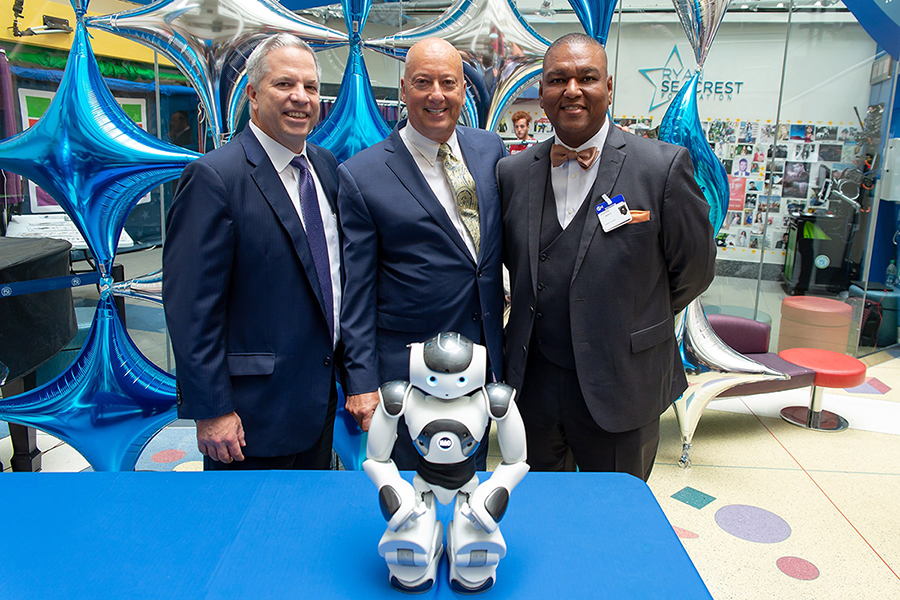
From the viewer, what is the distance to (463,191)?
1.65 meters

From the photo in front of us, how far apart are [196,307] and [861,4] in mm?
4776

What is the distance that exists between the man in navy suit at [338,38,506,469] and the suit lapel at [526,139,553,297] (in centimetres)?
12

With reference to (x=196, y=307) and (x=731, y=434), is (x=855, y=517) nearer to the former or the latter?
(x=731, y=434)

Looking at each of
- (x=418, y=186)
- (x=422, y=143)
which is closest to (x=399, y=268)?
(x=418, y=186)

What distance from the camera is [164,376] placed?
2.26 meters

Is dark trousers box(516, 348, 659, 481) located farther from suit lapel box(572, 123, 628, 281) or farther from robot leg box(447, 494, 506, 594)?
robot leg box(447, 494, 506, 594)

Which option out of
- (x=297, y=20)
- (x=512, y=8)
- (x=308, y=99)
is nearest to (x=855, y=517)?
Answer: (x=512, y=8)

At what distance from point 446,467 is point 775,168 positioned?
458 cm

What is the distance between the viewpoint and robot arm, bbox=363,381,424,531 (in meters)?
Answer: 1.04

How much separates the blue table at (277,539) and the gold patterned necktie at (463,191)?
650 millimetres

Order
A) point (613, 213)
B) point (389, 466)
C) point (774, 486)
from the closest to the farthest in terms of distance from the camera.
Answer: point (389, 466), point (613, 213), point (774, 486)

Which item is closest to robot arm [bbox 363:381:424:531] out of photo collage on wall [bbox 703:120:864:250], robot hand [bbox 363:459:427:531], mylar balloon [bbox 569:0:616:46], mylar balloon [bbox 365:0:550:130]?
robot hand [bbox 363:459:427:531]

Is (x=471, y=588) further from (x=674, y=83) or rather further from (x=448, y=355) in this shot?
(x=674, y=83)

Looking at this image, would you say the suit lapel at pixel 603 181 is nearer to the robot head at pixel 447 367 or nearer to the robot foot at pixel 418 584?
the robot head at pixel 447 367
